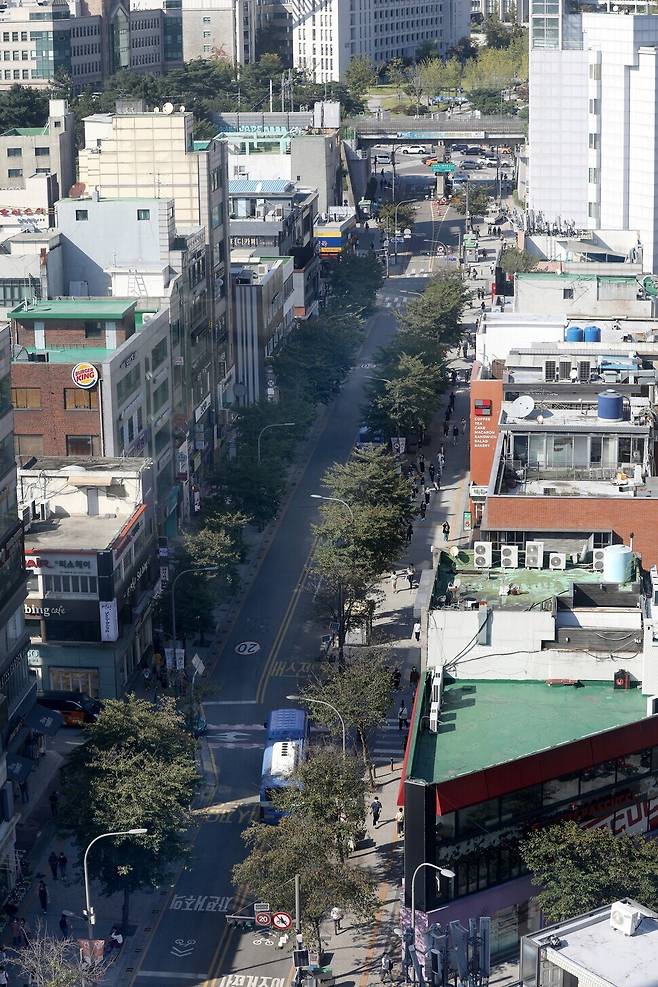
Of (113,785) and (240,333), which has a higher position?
(240,333)

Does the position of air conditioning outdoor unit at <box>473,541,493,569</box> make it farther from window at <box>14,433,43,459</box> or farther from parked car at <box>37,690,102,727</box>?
window at <box>14,433,43,459</box>

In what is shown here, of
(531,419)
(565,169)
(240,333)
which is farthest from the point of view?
(565,169)

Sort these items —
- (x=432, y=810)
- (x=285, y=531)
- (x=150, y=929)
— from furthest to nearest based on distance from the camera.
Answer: (x=285, y=531), (x=150, y=929), (x=432, y=810)

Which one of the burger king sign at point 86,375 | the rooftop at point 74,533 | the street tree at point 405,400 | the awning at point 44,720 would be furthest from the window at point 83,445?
the street tree at point 405,400

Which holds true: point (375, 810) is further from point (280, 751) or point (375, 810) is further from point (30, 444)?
point (30, 444)

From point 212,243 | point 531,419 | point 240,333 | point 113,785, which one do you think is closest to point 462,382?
point 240,333

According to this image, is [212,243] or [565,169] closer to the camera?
[212,243]

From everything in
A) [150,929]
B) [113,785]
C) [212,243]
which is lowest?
[150,929]

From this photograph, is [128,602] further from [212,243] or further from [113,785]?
[212,243]
